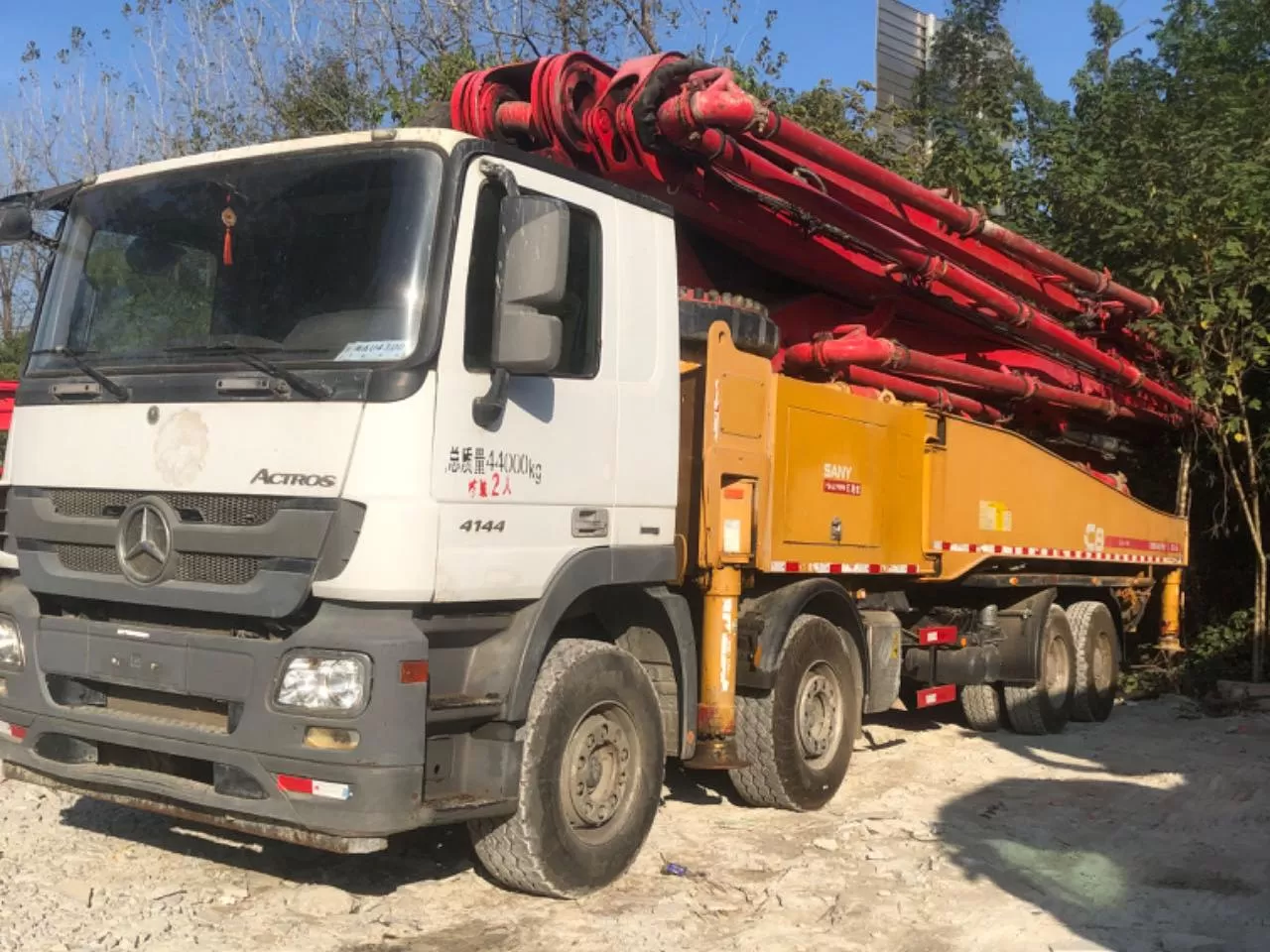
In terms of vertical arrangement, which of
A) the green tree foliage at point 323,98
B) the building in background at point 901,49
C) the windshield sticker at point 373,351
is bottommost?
the windshield sticker at point 373,351

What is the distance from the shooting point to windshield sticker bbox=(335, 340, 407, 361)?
4242mm

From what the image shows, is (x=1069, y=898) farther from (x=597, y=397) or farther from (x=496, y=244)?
(x=496, y=244)

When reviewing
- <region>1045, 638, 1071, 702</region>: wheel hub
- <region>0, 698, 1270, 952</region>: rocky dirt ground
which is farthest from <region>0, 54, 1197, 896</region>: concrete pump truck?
<region>1045, 638, 1071, 702</region>: wheel hub

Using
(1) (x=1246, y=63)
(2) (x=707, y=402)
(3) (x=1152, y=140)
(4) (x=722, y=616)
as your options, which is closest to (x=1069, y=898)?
(4) (x=722, y=616)

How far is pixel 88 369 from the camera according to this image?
4.79 meters

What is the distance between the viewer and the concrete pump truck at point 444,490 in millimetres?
4191

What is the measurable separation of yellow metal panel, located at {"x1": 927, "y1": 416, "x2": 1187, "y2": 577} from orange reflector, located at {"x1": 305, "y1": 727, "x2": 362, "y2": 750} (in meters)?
4.71

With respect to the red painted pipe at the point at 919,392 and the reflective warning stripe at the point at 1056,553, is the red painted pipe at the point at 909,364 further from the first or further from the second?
the reflective warning stripe at the point at 1056,553

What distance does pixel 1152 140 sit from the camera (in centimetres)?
1330

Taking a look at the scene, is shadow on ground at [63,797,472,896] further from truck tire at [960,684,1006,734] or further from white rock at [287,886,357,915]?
truck tire at [960,684,1006,734]

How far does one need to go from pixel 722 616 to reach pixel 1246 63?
17540 millimetres

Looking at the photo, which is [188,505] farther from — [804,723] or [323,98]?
[323,98]

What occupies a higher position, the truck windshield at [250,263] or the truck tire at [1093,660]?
the truck windshield at [250,263]

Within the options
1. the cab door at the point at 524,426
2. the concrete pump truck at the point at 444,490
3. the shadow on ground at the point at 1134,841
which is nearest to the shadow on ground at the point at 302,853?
the concrete pump truck at the point at 444,490
